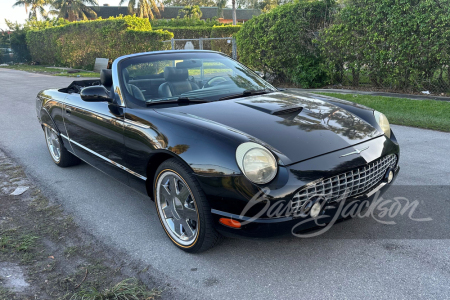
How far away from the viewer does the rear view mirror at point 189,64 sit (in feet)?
13.1

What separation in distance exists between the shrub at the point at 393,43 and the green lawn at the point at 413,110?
1238mm

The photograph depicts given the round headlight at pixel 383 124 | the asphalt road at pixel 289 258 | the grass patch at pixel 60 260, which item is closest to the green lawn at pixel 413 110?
the asphalt road at pixel 289 258

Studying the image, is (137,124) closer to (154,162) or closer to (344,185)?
(154,162)

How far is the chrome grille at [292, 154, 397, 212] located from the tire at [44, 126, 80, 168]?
363 centimetres

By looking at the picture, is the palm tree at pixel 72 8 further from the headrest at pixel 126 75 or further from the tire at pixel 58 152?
the headrest at pixel 126 75

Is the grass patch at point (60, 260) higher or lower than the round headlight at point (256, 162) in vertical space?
lower

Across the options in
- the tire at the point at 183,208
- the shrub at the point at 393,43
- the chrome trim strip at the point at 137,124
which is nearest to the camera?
the tire at the point at 183,208

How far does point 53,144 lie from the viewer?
5449mm

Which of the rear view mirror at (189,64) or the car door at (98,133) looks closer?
the car door at (98,133)

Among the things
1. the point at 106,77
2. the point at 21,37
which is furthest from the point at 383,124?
the point at 21,37

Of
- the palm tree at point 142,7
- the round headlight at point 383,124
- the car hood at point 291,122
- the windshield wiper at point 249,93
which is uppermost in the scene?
the palm tree at point 142,7

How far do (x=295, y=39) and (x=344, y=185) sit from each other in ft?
34.0

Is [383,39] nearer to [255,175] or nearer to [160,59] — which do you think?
[160,59]

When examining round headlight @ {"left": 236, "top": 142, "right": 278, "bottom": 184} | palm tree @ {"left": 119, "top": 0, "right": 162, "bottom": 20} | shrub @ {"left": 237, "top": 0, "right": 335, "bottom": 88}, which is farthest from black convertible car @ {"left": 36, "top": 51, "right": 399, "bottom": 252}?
palm tree @ {"left": 119, "top": 0, "right": 162, "bottom": 20}
